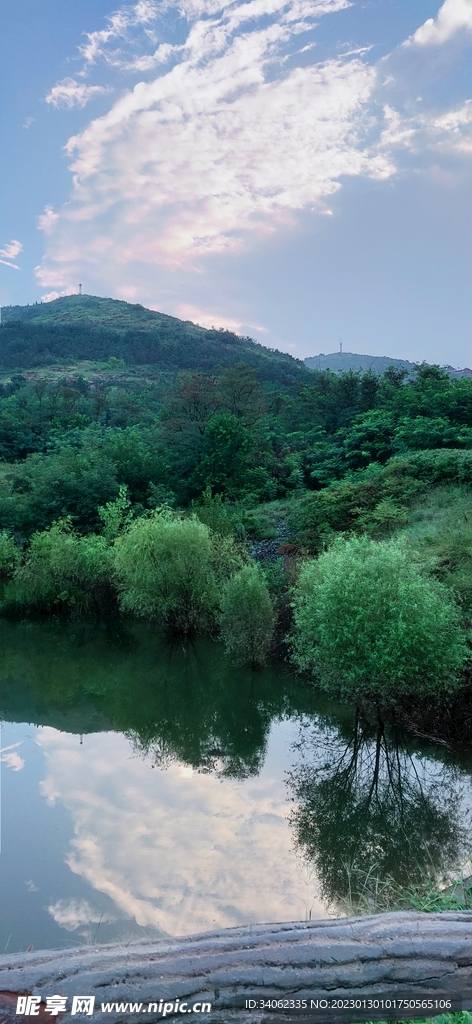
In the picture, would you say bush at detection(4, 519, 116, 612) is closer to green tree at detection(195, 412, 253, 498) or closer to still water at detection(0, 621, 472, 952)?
A: still water at detection(0, 621, 472, 952)

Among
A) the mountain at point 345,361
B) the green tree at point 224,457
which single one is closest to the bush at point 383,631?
the green tree at point 224,457

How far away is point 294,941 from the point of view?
8.20 feet

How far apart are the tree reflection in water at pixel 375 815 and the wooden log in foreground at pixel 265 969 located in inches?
234

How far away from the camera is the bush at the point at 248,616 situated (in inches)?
713

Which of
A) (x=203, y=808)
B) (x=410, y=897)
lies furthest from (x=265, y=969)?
(x=203, y=808)

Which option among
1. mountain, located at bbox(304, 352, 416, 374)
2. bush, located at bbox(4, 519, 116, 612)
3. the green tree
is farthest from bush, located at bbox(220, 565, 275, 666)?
mountain, located at bbox(304, 352, 416, 374)

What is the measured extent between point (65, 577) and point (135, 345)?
8631 cm

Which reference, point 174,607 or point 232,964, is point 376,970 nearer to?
point 232,964

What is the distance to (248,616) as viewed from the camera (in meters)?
18.2

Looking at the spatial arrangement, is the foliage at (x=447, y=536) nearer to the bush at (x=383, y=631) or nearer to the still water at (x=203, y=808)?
the bush at (x=383, y=631)

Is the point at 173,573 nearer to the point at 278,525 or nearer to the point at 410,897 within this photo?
the point at 278,525

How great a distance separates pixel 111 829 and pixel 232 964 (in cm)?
924

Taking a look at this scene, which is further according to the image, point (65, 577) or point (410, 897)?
point (65, 577)

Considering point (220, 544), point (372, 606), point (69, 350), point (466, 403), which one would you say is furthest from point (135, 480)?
point (69, 350)
